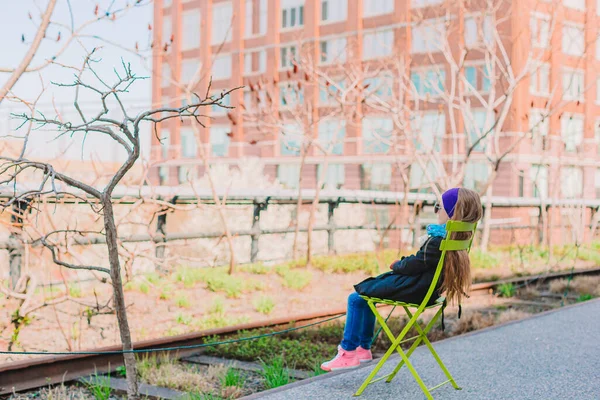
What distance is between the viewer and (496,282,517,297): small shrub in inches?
446

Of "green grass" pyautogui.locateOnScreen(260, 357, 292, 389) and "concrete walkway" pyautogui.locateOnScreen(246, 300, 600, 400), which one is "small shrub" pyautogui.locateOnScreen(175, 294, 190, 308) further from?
"green grass" pyautogui.locateOnScreen(260, 357, 292, 389)

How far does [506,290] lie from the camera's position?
37.3 ft

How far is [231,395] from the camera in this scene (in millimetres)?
5352

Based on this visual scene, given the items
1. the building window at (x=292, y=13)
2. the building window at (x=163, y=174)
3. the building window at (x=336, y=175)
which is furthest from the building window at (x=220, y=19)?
the building window at (x=336, y=175)

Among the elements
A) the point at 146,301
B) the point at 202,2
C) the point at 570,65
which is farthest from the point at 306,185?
the point at 146,301

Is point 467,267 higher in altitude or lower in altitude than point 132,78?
lower

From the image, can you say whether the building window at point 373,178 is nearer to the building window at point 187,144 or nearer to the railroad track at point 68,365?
the building window at point 187,144

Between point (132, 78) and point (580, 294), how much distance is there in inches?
368

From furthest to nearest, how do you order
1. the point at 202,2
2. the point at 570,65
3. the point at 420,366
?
the point at 202,2, the point at 570,65, the point at 420,366

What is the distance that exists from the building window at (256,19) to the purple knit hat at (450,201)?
49.7 meters

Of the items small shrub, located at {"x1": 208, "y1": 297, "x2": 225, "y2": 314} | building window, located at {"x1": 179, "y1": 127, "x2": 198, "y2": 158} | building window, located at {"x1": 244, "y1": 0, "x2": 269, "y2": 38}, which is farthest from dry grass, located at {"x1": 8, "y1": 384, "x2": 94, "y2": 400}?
building window, located at {"x1": 179, "y1": 127, "x2": 198, "y2": 158}

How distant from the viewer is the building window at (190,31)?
183 feet

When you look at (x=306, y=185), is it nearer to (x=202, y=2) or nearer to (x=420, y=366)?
(x=202, y=2)

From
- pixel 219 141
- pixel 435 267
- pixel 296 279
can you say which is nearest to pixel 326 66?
pixel 219 141
